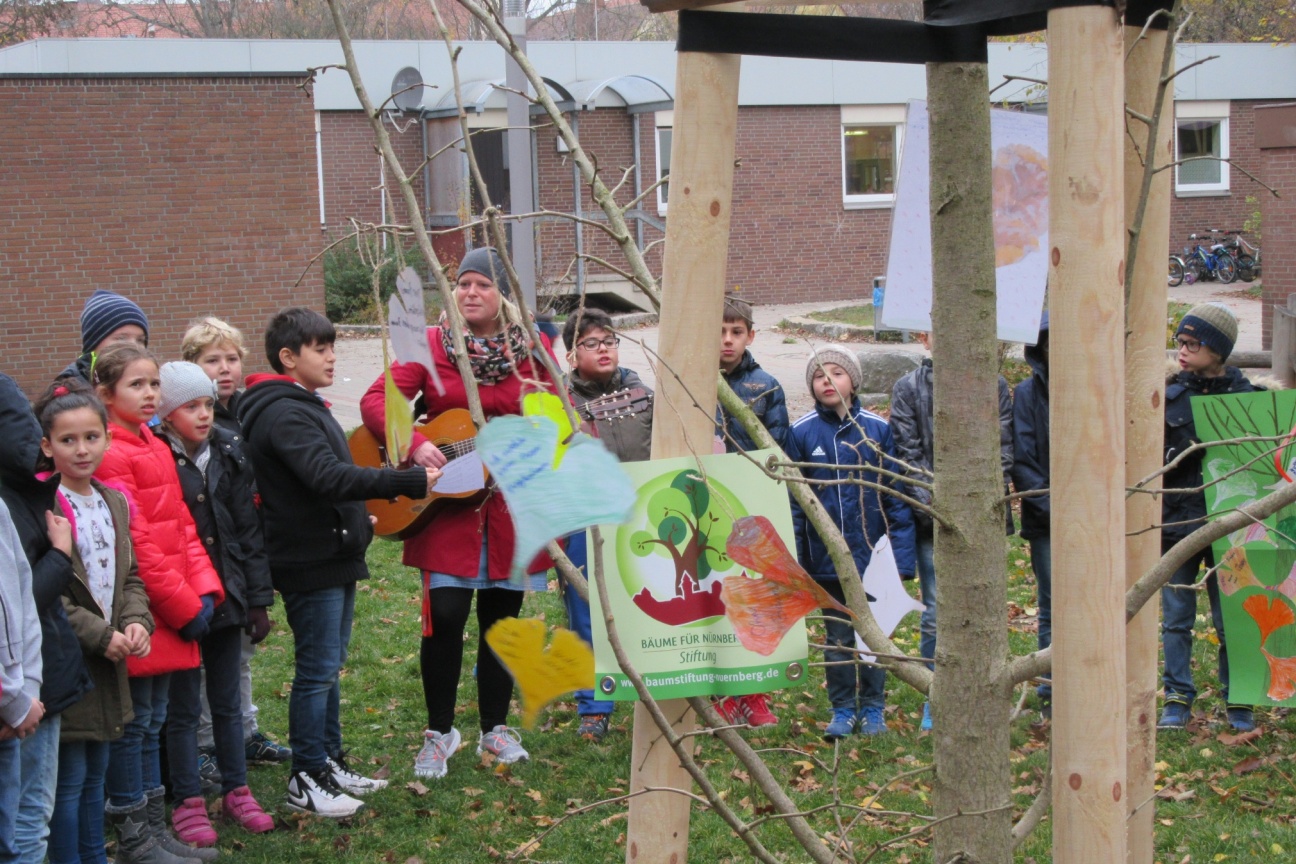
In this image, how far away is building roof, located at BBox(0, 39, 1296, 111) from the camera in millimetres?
21750

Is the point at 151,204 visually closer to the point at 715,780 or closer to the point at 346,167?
the point at 346,167

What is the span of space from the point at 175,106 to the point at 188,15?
31.5 meters

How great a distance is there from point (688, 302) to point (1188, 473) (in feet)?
12.2

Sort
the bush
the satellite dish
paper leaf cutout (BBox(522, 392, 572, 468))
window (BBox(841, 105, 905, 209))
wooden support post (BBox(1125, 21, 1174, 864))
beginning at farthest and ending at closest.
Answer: window (BBox(841, 105, 905, 209)) → the bush → the satellite dish → wooden support post (BBox(1125, 21, 1174, 864)) → paper leaf cutout (BBox(522, 392, 572, 468))

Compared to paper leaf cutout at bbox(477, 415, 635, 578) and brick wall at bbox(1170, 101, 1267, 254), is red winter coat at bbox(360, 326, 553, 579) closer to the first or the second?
paper leaf cutout at bbox(477, 415, 635, 578)

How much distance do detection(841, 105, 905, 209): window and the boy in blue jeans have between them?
70.7ft

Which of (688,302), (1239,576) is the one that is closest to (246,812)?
(688,302)

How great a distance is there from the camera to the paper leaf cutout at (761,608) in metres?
2.18

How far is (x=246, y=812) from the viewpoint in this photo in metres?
4.59

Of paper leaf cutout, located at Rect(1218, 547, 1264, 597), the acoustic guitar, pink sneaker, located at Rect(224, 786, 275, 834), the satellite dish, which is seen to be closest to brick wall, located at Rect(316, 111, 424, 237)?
the satellite dish

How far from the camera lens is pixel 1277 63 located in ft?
90.6

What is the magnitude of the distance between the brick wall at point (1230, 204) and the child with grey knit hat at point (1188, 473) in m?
24.4

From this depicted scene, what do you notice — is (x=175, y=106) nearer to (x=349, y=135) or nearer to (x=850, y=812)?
(x=349, y=135)

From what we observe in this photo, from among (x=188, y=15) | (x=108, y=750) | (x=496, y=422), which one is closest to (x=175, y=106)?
(x=108, y=750)
